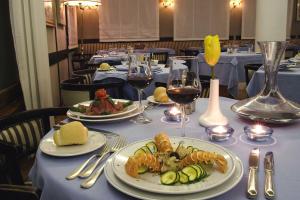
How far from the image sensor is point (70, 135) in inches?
35.1

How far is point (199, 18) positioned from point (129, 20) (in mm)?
2409

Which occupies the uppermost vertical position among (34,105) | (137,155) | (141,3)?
(141,3)

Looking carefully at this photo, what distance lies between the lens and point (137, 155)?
71cm

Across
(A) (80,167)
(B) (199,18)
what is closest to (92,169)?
(A) (80,167)

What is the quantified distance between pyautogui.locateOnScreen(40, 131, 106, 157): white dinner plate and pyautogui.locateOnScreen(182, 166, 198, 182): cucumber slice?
1.02 feet

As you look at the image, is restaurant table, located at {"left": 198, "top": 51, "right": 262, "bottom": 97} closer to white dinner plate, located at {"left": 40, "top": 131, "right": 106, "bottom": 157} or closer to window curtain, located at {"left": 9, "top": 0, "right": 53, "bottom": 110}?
window curtain, located at {"left": 9, "top": 0, "right": 53, "bottom": 110}

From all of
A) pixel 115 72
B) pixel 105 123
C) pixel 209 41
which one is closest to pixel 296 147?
pixel 209 41

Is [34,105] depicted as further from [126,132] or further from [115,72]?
[126,132]

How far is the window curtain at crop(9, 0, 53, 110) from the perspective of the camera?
2.71 metres

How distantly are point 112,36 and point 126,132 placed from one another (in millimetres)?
9226

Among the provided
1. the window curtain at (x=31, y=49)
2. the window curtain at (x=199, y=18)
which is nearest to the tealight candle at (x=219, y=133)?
the window curtain at (x=31, y=49)

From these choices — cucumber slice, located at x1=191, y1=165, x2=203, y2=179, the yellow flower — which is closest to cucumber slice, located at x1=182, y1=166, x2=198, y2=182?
cucumber slice, located at x1=191, y1=165, x2=203, y2=179

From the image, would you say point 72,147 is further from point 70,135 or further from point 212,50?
point 212,50

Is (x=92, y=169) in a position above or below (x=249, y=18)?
below
